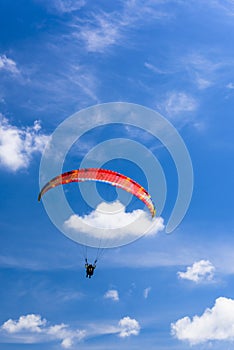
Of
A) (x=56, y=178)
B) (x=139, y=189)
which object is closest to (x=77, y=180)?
(x=56, y=178)

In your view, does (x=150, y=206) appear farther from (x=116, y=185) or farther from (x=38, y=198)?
(x=38, y=198)

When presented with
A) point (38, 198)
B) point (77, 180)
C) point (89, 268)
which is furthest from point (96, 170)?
point (89, 268)

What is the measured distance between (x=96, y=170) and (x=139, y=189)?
221 inches

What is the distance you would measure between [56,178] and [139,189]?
31.5 feet

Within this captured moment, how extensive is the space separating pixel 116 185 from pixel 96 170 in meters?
2.96

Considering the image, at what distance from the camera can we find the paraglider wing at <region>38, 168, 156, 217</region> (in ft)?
250

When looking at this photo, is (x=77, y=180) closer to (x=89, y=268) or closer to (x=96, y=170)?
(x=96, y=170)

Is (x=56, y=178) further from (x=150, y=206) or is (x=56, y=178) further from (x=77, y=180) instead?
(x=150, y=206)

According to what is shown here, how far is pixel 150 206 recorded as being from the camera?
78562 millimetres

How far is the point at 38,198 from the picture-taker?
248 ft

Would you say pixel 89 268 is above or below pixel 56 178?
below

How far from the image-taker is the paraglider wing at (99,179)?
250 feet

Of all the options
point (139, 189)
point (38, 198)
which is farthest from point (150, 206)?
point (38, 198)

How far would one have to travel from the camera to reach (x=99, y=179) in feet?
252
